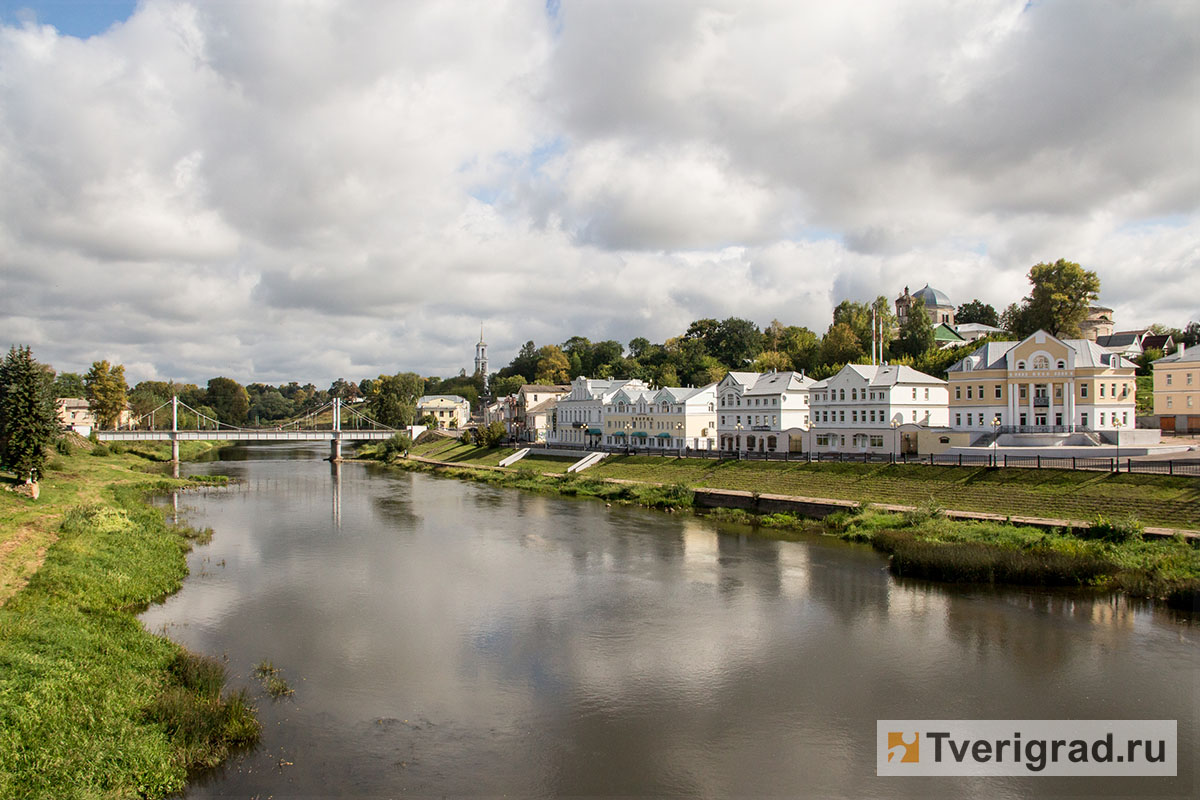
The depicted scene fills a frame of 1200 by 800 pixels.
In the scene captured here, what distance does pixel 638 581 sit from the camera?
83.5 feet

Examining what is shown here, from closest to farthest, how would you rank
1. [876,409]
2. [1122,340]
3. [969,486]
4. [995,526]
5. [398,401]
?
[995,526] < [969,486] < [876,409] < [1122,340] < [398,401]

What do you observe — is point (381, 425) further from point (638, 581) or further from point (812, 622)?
point (812, 622)

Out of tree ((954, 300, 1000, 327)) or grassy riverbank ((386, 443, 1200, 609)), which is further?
tree ((954, 300, 1000, 327))

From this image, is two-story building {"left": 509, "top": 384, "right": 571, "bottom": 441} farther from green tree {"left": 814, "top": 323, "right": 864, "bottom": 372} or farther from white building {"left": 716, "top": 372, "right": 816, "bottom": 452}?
green tree {"left": 814, "top": 323, "right": 864, "bottom": 372}

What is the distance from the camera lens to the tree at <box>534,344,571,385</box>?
380ft

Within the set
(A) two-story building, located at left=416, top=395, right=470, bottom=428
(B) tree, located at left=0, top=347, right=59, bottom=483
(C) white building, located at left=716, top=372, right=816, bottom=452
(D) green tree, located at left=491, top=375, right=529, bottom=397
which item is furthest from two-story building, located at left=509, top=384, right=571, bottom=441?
(B) tree, located at left=0, top=347, right=59, bottom=483

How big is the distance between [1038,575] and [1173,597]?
3440 millimetres

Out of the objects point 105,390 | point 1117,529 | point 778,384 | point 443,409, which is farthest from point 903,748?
point 443,409

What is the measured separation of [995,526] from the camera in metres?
28.0

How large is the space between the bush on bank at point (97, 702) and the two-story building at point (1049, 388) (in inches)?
1661

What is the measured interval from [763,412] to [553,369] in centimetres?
6488

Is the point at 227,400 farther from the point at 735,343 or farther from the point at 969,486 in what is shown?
the point at 969,486

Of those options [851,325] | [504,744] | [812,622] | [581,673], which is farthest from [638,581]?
[851,325]
